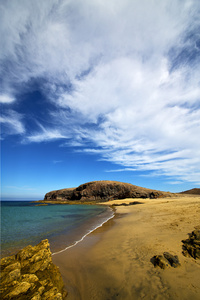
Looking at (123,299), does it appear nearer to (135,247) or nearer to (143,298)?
(143,298)

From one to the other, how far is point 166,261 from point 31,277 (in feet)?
14.5

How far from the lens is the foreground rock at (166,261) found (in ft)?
15.1

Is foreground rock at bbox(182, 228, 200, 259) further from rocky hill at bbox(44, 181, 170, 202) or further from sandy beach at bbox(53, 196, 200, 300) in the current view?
rocky hill at bbox(44, 181, 170, 202)

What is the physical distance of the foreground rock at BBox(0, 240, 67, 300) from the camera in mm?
3217

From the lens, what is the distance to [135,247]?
21.9 feet

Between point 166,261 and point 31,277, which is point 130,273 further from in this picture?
point 31,277

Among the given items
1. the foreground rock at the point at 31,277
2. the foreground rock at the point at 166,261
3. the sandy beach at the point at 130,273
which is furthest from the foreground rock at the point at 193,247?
the foreground rock at the point at 31,277

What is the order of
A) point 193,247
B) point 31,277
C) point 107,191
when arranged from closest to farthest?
point 31,277, point 193,247, point 107,191

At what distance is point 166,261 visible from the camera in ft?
15.8

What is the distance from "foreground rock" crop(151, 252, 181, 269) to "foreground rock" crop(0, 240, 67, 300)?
320cm

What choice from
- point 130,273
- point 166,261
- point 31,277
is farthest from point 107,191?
point 31,277

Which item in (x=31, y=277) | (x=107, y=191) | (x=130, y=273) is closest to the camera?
(x=31, y=277)

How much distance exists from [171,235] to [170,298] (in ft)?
14.6

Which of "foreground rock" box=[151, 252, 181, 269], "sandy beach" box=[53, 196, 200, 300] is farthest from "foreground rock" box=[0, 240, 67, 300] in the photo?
"foreground rock" box=[151, 252, 181, 269]
